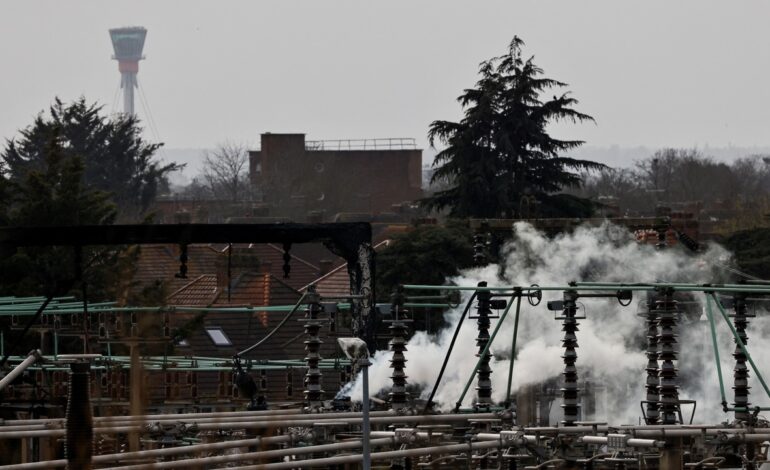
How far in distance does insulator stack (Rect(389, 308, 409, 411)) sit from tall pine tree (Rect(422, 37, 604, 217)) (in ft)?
116

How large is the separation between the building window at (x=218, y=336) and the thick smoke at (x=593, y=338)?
7.00m

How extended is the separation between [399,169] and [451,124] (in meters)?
51.6

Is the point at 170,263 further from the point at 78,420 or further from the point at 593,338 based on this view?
the point at 78,420

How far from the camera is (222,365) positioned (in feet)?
119

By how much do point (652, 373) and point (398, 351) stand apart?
15.2ft

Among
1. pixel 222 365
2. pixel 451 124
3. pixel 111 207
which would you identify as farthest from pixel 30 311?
pixel 451 124

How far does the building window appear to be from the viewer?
5181 centimetres

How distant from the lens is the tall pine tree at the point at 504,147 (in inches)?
2496

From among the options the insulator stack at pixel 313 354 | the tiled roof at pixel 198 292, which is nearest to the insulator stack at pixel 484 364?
the insulator stack at pixel 313 354

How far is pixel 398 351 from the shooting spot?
2717cm

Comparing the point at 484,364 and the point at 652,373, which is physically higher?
the point at 484,364

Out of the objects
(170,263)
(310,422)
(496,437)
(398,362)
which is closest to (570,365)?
(398,362)

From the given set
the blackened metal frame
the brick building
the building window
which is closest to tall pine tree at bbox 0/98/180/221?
the brick building

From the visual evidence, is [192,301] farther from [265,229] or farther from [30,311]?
[265,229]
